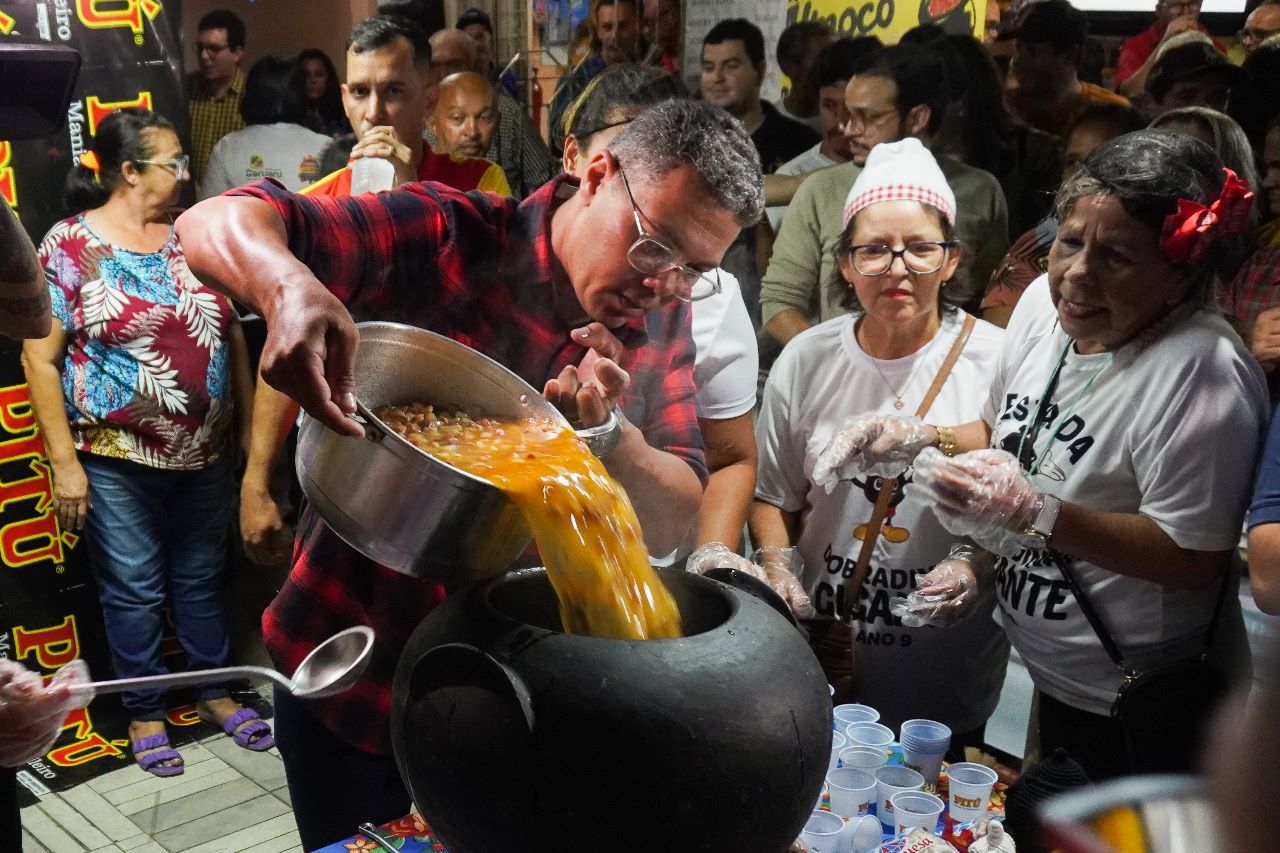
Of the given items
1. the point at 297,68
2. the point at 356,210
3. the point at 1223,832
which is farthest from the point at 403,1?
the point at 1223,832

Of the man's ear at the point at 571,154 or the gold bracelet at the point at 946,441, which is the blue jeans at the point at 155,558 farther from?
the gold bracelet at the point at 946,441

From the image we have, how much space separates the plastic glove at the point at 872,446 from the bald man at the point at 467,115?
6.00 feet

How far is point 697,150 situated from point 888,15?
1.60 metres

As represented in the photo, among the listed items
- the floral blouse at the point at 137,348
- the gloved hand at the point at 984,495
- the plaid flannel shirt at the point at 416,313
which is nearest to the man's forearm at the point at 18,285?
the plaid flannel shirt at the point at 416,313

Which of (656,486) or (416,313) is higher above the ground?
(416,313)

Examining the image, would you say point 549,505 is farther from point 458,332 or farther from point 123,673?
point 123,673

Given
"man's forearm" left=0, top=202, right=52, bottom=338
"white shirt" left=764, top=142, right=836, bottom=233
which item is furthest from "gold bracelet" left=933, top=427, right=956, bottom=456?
"man's forearm" left=0, top=202, right=52, bottom=338

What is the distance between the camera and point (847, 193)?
294 cm

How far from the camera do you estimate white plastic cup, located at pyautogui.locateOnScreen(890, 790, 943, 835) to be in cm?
161

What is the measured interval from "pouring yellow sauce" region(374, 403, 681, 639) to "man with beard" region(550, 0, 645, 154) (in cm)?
213

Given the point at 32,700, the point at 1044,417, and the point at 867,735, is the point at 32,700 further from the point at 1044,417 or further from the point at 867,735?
the point at 1044,417

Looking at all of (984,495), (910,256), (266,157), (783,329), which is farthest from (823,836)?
(266,157)

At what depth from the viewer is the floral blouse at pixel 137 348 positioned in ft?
10.3

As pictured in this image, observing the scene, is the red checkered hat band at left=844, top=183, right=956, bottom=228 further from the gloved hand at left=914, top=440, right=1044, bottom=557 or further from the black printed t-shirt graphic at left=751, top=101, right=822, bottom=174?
the black printed t-shirt graphic at left=751, top=101, right=822, bottom=174
